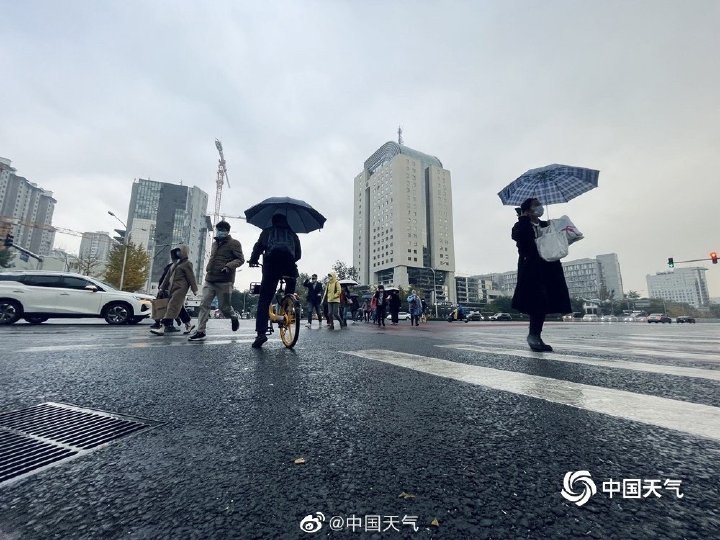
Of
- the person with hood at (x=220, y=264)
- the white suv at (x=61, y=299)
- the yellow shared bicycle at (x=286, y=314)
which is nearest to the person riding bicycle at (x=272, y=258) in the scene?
the yellow shared bicycle at (x=286, y=314)

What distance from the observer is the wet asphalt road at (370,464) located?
821mm

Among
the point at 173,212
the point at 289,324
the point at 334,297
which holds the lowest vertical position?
the point at 289,324

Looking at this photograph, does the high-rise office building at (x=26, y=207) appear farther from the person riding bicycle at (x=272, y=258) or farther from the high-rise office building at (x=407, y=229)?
the person riding bicycle at (x=272, y=258)

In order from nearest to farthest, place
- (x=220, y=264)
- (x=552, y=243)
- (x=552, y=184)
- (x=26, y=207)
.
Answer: (x=552, y=243) < (x=220, y=264) < (x=552, y=184) < (x=26, y=207)

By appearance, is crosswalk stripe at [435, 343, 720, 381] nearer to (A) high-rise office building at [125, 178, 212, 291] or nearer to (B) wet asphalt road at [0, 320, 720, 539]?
(B) wet asphalt road at [0, 320, 720, 539]

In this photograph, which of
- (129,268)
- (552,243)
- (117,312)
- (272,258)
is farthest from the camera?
(129,268)

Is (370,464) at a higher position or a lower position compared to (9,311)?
lower

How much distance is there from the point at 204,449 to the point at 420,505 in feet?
2.74

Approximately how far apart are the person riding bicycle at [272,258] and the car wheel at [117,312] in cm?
942

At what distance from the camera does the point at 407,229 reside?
119 m

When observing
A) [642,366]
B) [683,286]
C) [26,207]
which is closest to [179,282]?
[642,366]

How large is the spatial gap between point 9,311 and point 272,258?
35.7 ft

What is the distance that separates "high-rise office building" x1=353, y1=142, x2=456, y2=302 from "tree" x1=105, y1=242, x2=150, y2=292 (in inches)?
3373

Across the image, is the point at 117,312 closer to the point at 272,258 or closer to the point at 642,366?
the point at 272,258
